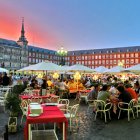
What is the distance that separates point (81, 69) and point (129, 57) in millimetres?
102772

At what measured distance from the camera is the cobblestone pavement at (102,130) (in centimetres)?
722

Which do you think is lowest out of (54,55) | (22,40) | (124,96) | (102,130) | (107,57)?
(102,130)

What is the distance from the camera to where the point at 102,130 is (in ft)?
26.5

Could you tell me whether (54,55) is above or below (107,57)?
above

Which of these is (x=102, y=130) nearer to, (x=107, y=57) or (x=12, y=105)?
(x=12, y=105)

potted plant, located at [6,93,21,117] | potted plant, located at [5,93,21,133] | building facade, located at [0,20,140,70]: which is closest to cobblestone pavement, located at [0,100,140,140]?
potted plant, located at [5,93,21,133]

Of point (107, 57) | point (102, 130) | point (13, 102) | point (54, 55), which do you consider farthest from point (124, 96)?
point (54, 55)

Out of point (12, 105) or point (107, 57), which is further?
point (107, 57)

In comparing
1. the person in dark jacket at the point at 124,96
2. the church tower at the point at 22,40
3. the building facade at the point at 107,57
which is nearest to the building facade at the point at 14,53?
the church tower at the point at 22,40

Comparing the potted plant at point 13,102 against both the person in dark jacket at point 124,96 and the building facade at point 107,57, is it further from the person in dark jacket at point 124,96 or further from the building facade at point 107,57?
the building facade at point 107,57

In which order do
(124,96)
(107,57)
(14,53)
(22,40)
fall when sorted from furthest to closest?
(107,57), (22,40), (14,53), (124,96)

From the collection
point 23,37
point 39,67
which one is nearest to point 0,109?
point 39,67

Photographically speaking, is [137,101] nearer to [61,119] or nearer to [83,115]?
[83,115]

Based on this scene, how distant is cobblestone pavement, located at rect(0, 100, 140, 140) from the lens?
284 inches
